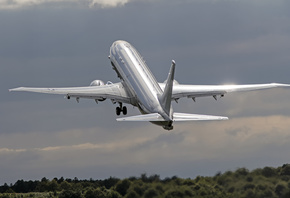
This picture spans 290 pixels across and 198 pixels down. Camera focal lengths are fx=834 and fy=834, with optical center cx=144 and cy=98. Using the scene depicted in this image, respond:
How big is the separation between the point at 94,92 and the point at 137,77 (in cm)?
880

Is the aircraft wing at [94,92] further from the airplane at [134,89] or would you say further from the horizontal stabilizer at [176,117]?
the horizontal stabilizer at [176,117]

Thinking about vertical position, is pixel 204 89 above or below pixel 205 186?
above

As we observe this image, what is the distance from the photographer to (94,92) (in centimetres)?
12388

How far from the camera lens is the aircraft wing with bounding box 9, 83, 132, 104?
12246 centimetres

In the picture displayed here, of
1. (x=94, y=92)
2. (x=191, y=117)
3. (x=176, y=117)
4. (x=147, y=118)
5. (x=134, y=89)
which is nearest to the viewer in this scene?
(x=191, y=117)

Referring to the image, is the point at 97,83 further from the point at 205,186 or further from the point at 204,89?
the point at 205,186

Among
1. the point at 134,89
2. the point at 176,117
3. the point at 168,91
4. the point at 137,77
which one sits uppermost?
the point at 137,77

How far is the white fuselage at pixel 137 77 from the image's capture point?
109275 mm

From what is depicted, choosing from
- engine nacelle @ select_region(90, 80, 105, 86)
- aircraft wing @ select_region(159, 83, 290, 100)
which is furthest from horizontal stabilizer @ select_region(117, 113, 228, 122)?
engine nacelle @ select_region(90, 80, 105, 86)

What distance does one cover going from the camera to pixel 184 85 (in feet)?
400

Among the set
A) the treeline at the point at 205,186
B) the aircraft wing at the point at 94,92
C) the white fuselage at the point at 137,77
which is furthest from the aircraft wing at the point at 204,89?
the treeline at the point at 205,186

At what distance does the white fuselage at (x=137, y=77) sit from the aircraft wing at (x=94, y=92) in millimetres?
1588

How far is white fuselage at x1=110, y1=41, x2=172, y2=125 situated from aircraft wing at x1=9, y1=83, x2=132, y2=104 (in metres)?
1.59

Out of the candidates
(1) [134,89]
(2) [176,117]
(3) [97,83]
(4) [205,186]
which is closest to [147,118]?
(2) [176,117]
